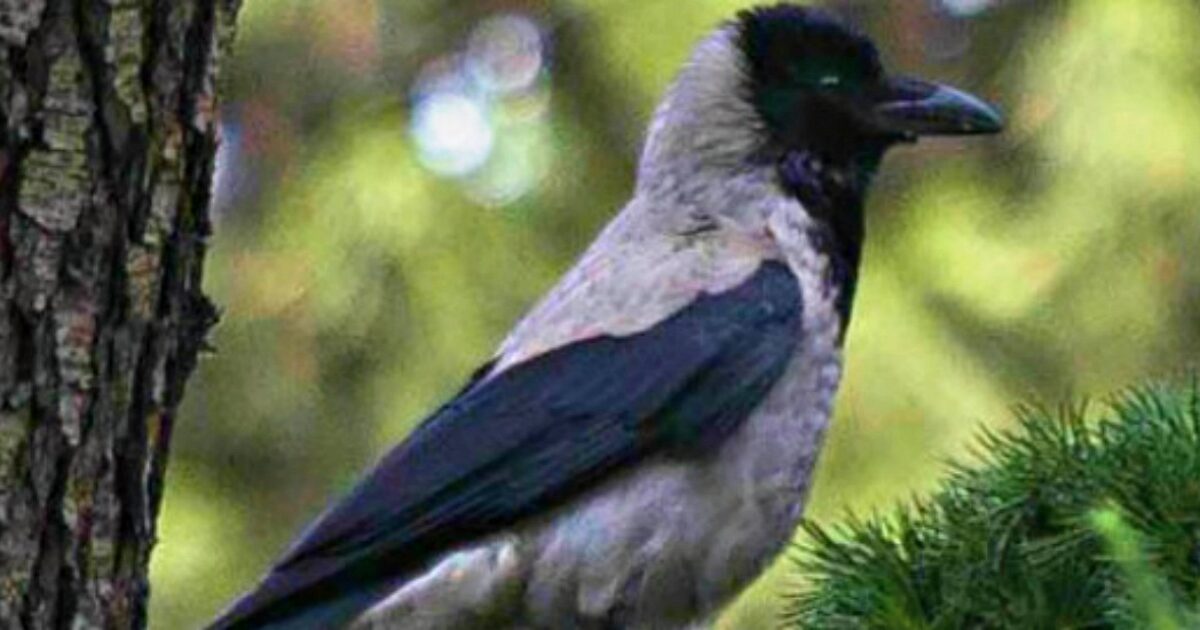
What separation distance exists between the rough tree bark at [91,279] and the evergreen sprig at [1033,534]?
0.70 metres

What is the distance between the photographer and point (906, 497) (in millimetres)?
6664

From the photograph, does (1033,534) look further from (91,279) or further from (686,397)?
(686,397)

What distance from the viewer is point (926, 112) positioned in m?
4.99

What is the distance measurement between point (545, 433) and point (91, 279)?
4.25ft

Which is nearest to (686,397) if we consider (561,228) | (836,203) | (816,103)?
(836,203)

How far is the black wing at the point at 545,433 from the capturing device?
4.26 metres

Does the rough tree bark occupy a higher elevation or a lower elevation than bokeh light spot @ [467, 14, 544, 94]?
lower

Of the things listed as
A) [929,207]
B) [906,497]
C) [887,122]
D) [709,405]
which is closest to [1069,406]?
[709,405]

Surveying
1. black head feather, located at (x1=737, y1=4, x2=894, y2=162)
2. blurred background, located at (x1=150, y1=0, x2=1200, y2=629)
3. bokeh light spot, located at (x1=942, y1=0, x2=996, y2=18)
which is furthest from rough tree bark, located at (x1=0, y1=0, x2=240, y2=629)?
bokeh light spot, located at (x1=942, y1=0, x2=996, y2=18)

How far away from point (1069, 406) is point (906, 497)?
328 centimetres

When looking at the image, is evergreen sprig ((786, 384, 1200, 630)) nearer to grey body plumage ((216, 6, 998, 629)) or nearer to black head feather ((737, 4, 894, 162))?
grey body plumage ((216, 6, 998, 629))

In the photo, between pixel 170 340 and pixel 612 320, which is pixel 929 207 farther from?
pixel 170 340

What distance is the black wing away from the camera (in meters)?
4.26

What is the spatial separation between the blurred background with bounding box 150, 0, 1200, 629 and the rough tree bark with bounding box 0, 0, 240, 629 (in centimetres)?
339
